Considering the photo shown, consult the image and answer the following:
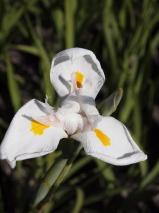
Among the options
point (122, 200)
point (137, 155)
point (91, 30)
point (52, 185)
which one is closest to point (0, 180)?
point (122, 200)

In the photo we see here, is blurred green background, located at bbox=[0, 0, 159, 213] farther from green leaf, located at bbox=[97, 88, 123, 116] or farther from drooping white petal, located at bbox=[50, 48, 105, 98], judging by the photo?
green leaf, located at bbox=[97, 88, 123, 116]

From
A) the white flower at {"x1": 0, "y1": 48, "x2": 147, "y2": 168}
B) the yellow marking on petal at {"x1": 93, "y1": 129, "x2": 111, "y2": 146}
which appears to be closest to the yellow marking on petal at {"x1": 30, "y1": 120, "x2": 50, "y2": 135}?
the white flower at {"x1": 0, "y1": 48, "x2": 147, "y2": 168}

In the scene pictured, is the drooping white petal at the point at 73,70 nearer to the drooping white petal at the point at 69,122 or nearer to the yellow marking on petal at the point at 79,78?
the yellow marking on petal at the point at 79,78

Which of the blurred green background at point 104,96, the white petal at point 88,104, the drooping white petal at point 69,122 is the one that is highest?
the white petal at point 88,104

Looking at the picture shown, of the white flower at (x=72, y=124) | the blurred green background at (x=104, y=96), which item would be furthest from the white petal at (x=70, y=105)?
the blurred green background at (x=104, y=96)

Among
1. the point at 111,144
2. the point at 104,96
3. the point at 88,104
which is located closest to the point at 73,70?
the point at 88,104

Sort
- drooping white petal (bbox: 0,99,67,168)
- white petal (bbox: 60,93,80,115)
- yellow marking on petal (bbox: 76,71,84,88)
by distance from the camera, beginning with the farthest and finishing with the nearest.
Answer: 1. yellow marking on petal (bbox: 76,71,84,88)
2. white petal (bbox: 60,93,80,115)
3. drooping white petal (bbox: 0,99,67,168)

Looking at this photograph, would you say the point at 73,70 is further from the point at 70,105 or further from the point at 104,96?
the point at 104,96

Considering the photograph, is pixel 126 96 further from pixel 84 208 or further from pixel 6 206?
pixel 6 206
